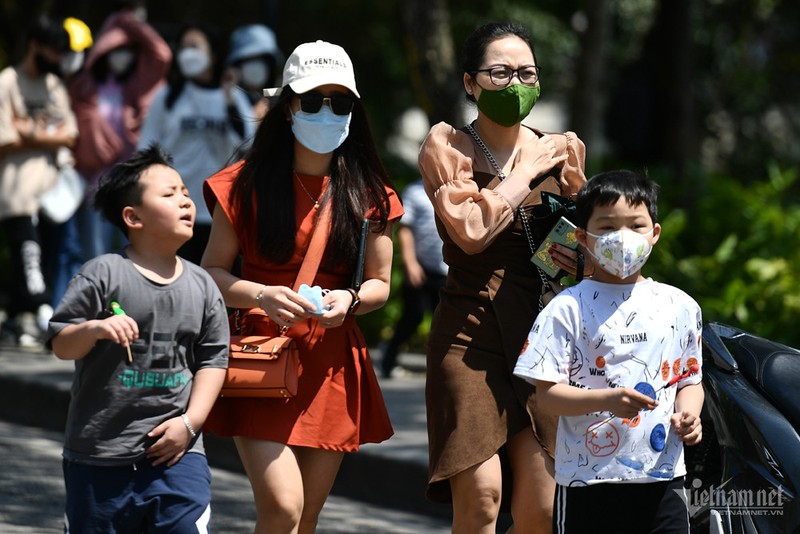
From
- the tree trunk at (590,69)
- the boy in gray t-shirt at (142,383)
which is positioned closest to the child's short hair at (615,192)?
the boy in gray t-shirt at (142,383)

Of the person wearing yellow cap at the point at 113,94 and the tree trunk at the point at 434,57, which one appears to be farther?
the tree trunk at the point at 434,57

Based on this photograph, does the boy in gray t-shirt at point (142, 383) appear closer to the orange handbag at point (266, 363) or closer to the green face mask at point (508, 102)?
the orange handbag at point (266, 363)

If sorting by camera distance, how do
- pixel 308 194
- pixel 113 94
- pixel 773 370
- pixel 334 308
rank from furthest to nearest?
pixel 113 94, pixel 308 194, pixel 334 308, pixel 773 370

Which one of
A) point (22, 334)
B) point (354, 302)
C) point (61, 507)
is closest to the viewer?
point (354, 302)

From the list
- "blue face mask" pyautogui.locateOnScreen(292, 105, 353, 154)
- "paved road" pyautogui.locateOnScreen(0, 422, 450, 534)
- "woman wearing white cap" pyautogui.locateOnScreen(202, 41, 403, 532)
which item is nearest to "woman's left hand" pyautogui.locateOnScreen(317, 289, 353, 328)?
"woman wearing white cap" pyautogui.locateOnScreen(202, 41, 403, 532)

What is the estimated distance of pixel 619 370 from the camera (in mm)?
3664

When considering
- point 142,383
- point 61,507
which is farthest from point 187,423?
point 61,507

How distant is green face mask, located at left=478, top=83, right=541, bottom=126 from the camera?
4.31 metres

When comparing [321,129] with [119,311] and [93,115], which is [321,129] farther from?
[93,115]

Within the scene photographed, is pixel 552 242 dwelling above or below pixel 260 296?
above

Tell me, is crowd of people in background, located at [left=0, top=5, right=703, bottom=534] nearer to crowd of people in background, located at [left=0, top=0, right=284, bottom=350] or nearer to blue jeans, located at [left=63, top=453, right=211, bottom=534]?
blue jeans, located at [left=63, top=453, right=211, bottom=534]

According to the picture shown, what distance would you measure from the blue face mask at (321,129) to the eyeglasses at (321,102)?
0.5 inches

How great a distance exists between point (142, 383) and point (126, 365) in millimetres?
71

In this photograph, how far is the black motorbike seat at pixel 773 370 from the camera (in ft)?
13.1
